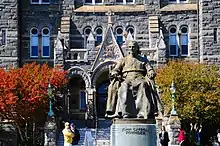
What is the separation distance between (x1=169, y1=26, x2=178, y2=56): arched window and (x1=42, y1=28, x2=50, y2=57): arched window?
374 inches

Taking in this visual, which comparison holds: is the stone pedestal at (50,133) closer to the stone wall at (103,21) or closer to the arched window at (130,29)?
the stone wall at (103,21)

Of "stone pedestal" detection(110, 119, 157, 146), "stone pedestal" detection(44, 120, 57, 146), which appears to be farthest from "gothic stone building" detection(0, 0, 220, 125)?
"stone pedestal" detection(110, 119, 157, 146)

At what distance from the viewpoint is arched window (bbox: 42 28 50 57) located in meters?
45.2

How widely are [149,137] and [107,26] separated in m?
28.8

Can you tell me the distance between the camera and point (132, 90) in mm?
17156

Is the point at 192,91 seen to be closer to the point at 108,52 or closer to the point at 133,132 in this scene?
the point at 108,52

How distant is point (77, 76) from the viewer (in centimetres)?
4222

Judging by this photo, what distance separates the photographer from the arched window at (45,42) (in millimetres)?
45250

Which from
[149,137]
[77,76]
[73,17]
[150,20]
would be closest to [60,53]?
[77,76]

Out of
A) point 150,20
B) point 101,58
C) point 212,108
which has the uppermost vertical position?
point 150,20

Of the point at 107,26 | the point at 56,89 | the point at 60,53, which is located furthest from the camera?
the point at 107,26

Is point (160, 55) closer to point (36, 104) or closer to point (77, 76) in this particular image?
point (77, 76)

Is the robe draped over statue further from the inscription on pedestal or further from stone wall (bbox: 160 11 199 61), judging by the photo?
stone wall (bbox: 160 11 199 61)

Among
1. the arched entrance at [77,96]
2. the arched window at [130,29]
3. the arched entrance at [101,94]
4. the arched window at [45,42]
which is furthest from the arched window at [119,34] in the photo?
the arched window at [45,42]
